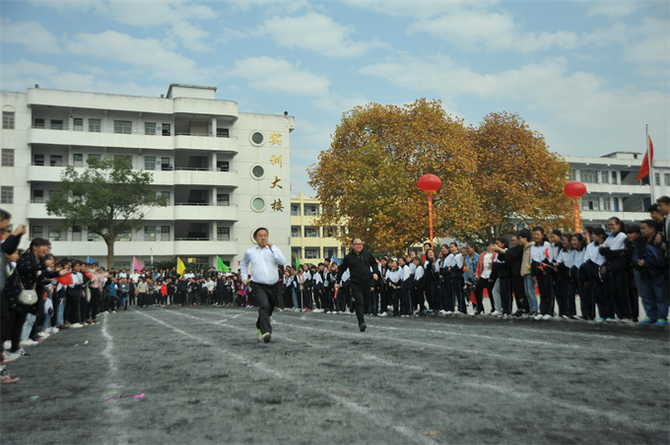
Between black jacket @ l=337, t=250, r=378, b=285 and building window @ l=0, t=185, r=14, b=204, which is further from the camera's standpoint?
building window @ l=0, t=185, r=14, b=204

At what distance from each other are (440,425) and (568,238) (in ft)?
30.5

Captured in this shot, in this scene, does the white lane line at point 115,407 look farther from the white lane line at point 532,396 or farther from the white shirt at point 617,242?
the white shirt at point 617,242

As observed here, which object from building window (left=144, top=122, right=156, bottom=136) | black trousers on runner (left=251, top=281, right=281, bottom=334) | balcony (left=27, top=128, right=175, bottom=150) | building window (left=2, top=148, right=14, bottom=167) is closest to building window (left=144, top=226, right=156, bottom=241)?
balcony (left=27, top=128, right=175, bottom=150)

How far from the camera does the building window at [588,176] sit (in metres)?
69.6

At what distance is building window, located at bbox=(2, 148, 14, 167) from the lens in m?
50.3

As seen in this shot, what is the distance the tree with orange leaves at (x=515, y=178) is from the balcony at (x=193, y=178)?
25490 mm

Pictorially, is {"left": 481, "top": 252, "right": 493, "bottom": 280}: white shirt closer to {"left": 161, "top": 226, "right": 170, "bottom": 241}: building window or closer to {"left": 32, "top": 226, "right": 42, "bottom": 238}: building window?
{"left": 161, "top": 226, "right": 170, "bottom": 241}: building window

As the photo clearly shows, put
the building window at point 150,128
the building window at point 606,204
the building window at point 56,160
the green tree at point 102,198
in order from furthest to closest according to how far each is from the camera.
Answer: the building window at point 606,204
the building window at point 150,128
the building window at point 56,160
the green tree at point 102,198

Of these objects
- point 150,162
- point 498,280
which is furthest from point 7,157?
point 498,280

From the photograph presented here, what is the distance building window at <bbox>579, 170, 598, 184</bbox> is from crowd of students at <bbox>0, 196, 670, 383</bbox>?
2241 inches

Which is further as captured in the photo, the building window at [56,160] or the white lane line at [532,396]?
the building window at [56,160]

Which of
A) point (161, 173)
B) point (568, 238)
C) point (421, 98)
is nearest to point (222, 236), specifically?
point (161, 173)

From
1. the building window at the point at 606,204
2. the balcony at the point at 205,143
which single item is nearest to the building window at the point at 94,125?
the balcony at the point at 205,143

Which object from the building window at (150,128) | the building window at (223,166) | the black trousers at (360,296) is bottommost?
the black trousers at (360,296)
